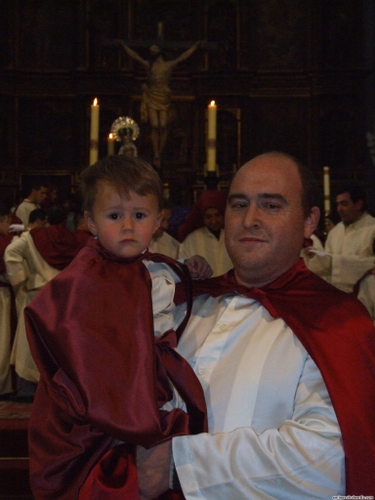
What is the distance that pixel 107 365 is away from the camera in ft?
6.61

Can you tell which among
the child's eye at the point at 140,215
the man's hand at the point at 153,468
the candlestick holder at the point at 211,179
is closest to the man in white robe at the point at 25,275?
the candlestick holder at the point at 211,179

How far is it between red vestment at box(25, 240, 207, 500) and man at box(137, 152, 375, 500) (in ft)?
0.27

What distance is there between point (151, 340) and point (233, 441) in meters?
0.34

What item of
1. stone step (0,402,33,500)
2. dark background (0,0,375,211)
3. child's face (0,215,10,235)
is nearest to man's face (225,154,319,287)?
stone step (0,402,33,500)

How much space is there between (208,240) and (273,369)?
4.31m

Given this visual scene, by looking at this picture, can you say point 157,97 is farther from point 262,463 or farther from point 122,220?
point 262,463

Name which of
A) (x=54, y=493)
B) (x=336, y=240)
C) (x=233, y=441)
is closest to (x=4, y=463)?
(x=54, y=493)

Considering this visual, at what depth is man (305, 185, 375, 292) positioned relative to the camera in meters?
5.65

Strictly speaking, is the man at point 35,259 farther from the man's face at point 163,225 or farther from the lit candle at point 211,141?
the lit candle at point 211,141

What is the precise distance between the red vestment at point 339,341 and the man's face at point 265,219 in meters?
0.06

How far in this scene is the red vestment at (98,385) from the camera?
6.40ft

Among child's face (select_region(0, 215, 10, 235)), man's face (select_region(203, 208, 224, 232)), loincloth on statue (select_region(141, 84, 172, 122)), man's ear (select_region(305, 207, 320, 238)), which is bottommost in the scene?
child's face (select_region(0, 215, 10, 235))

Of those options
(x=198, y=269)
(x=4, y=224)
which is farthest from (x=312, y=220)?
(x=4, y=224)

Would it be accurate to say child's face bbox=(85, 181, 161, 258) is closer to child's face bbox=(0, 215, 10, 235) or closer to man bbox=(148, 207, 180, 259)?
man bbox=(148, 207, 180, 259)
